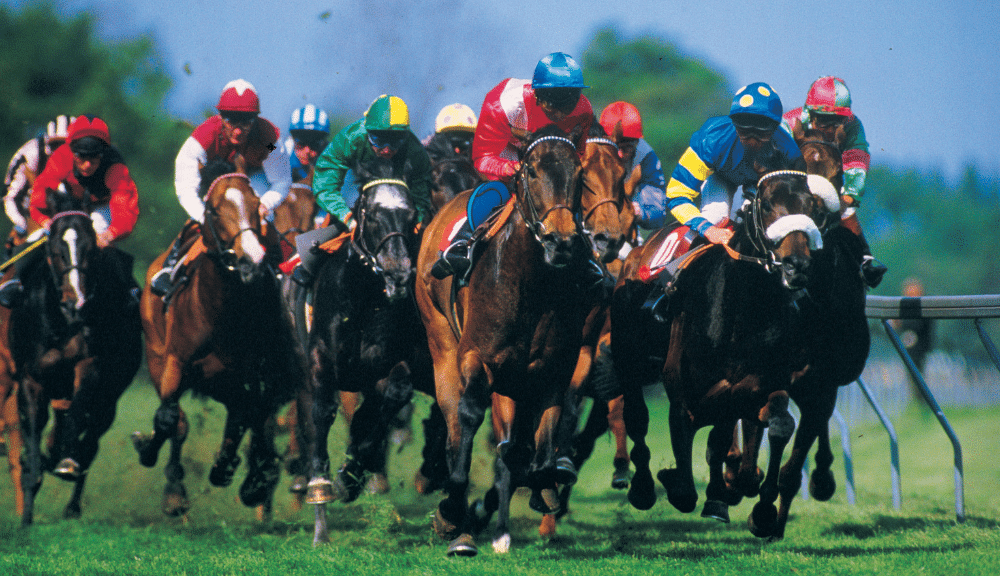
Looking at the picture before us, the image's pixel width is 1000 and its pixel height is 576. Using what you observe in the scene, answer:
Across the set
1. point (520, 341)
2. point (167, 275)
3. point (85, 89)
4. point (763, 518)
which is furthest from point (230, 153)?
point (85, 89)

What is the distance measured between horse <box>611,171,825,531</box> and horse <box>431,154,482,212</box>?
2.36 meters

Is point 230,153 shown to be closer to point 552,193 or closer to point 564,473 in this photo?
point 552,193

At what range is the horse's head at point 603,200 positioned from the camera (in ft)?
17.5

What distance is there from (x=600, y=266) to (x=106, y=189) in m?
4.50

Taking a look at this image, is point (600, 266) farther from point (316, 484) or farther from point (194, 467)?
point (194, 467)

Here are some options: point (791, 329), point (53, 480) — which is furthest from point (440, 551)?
point (53, 480)

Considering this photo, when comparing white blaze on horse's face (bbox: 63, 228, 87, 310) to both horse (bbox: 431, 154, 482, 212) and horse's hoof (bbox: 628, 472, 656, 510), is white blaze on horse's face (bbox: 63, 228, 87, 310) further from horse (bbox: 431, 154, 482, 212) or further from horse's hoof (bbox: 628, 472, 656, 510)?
horse's hoof (bbox: 628, 472, 656, 510)

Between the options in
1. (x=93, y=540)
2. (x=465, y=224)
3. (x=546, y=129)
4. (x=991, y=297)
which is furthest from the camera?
(x=93, y=540)

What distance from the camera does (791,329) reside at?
5.82 meters

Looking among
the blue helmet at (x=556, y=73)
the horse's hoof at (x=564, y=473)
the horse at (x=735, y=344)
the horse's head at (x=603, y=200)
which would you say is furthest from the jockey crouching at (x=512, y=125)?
the horse's hoof at (x=564, y=473)

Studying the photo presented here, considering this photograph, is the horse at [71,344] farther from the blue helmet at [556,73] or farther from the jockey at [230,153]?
the blue helmet at [556,73]

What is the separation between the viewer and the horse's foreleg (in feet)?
18.8

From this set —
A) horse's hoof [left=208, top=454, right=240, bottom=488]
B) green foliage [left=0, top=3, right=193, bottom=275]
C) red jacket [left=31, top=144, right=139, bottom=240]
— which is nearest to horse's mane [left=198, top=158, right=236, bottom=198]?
red jacket [left=31, top=144, right=139, bottom=240]

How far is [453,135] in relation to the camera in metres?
9.27
